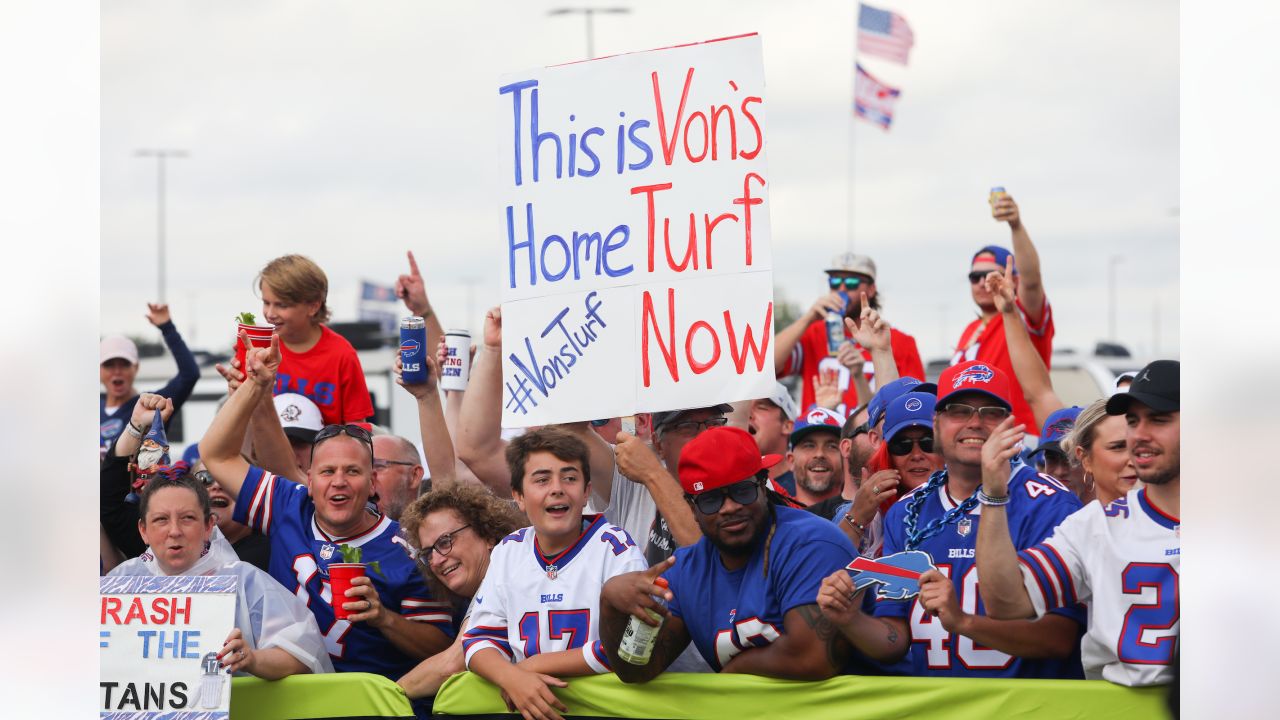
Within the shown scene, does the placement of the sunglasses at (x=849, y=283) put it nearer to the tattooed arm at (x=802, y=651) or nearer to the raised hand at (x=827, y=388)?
the raised hand at (x=827, y=388)

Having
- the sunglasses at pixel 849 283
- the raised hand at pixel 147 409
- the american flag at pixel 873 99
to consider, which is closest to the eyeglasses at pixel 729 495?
the raised hand at pixel 147 409

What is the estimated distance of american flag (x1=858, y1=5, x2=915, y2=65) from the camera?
682 inches

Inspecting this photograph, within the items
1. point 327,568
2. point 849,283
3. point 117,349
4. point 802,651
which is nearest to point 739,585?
point 802,651

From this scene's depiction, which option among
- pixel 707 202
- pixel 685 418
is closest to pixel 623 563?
pixel 685 418

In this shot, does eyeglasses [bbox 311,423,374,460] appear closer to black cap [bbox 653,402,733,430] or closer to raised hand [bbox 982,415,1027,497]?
black cap [bbox 653,402,733,430]

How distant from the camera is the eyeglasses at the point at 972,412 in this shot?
13.4 ft

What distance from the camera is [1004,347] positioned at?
253 inches

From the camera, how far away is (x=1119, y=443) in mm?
4215

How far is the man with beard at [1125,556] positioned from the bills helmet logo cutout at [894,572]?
0.18 metres

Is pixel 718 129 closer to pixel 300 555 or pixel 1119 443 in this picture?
pixel 1119 443

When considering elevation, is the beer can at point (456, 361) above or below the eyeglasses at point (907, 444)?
above

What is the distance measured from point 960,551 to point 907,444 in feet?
2.71

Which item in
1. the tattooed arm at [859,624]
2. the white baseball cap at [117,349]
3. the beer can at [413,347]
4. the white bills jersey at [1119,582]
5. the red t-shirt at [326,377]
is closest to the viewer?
the white bills jersey at [1119,582]
